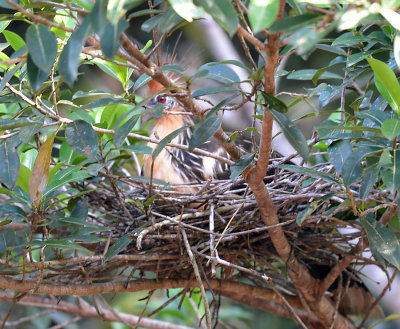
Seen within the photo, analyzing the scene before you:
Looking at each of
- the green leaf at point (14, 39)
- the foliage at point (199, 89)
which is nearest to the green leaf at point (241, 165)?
the foliage at point (199, 89)

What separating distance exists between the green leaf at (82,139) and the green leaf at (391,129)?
0.67 meters

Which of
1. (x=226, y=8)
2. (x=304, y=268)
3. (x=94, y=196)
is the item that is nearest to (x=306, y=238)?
(x=304, y=268)

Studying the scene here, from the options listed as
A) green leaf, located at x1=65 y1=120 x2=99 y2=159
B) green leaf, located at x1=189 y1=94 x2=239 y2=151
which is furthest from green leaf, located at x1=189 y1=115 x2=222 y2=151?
green leaf, located at x1=65 y1=120 x2=99 y2=159

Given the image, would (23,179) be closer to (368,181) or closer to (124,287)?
(124,287)

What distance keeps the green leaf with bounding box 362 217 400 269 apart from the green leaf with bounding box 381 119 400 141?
1.47ft

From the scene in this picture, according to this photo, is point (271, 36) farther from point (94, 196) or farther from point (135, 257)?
point (94, 196)

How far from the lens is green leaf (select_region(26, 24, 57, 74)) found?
906 millimetres

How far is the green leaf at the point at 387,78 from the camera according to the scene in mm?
1200

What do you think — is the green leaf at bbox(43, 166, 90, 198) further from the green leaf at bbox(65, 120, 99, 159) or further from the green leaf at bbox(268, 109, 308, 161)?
the green leaf at bbox(268, 109, 308, 161)

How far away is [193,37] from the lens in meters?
3.67

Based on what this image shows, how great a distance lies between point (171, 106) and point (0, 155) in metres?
1.28

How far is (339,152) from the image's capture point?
1318 mm

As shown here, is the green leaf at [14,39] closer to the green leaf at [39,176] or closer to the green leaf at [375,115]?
the green leaf at [39,176]

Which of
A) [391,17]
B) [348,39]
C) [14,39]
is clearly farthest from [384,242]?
[14,39]
